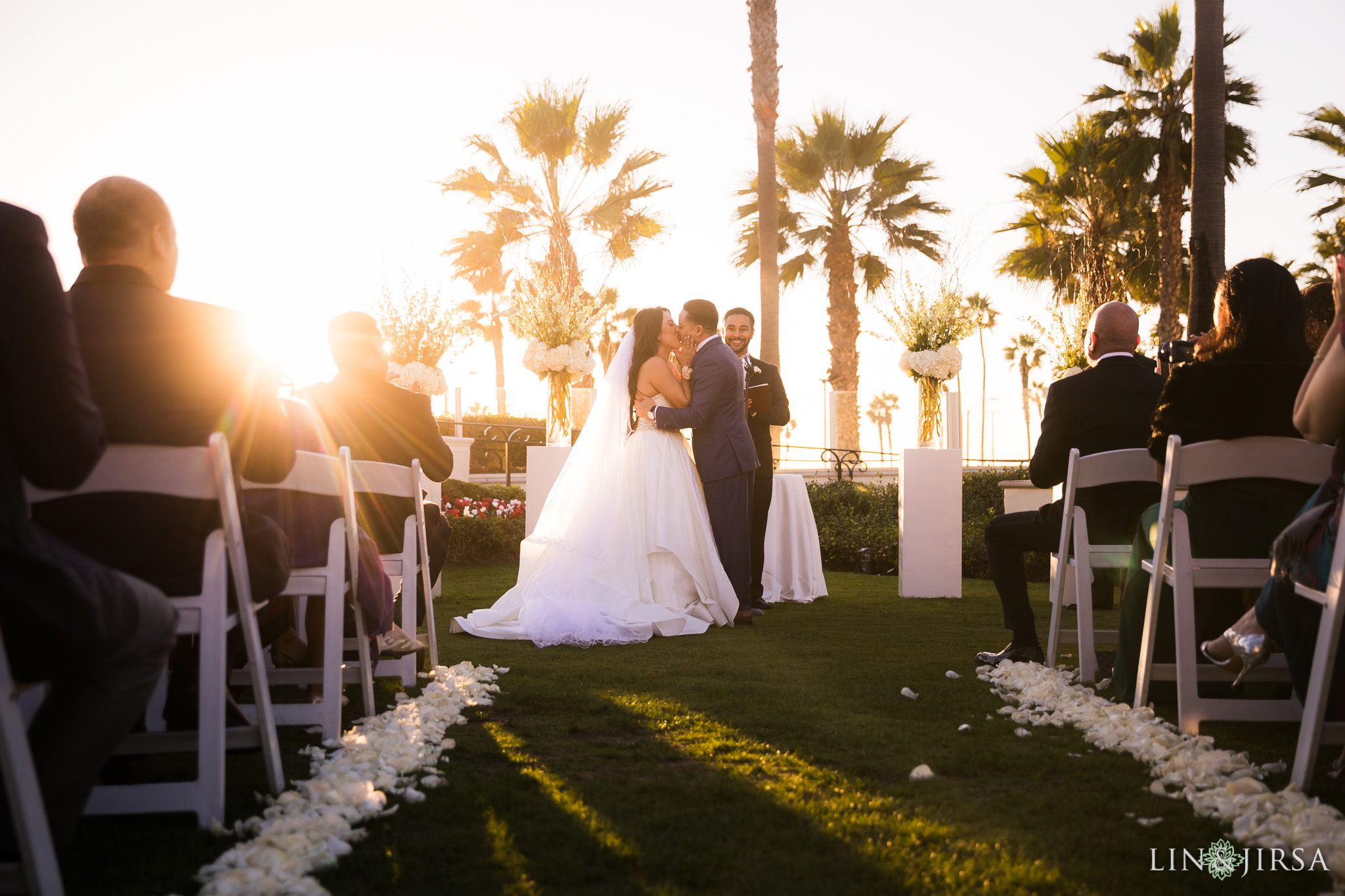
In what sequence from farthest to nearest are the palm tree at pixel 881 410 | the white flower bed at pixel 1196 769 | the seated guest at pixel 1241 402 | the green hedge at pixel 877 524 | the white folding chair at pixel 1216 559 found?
the palm tree at pixel 881 410
the green hedge at pixel 877 524
the seated guest at pixel 1241 402
the white folding chair at pixel 1216 559
the white flower bed at pixel 1196 769

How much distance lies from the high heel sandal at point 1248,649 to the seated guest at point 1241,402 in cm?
60

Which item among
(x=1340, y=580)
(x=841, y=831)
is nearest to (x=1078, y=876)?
(x=841, y=831)

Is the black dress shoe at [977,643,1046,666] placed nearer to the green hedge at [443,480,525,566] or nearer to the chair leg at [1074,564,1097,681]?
the chair leg at [1074,564,1097,681]

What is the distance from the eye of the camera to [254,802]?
8.20 feet

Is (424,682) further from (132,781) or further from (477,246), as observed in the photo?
(477,246)

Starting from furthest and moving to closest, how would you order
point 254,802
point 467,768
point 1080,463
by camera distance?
point 1080,463 → point 467,768 → point 254,802

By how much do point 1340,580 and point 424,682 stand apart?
11.2 ft

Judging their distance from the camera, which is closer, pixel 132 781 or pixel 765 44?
pixel 132 781

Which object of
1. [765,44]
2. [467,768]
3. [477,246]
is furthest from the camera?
[477,246]

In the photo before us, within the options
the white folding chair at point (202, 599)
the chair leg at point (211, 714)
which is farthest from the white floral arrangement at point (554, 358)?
the chair leg at point (211, 714)

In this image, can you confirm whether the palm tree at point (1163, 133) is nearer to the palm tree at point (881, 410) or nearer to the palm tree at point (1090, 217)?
the palm tree at point (1090, 217)

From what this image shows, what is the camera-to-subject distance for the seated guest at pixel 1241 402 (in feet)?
10.5

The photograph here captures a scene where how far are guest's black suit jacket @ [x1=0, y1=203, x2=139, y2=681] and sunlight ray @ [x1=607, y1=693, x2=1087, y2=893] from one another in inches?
63.8

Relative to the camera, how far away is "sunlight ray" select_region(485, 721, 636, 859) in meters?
2.22
